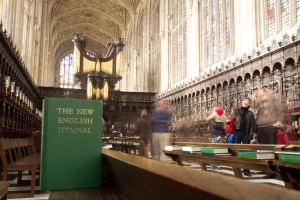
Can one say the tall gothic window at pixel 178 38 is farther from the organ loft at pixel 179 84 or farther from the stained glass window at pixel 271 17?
the stained glass window at pixel 271 17

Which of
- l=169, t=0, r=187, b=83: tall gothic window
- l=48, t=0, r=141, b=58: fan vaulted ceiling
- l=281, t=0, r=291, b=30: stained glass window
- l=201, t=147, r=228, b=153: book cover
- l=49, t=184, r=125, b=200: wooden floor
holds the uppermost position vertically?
l=48, t=0, r=141, b=58: fan vaulted ceiling

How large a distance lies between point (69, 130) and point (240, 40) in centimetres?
943

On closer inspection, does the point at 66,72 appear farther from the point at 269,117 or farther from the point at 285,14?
the point at 269,117

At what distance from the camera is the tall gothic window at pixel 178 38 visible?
55.2ft

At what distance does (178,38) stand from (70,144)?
53.6ft

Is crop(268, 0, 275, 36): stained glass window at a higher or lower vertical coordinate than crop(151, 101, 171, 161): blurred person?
higher

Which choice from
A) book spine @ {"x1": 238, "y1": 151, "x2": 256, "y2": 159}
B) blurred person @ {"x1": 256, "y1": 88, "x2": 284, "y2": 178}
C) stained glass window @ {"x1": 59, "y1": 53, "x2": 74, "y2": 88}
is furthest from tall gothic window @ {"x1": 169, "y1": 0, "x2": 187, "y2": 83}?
stained glass window @ {"x1": 59, "y1": 53, "x2": 74, "y2": 88}

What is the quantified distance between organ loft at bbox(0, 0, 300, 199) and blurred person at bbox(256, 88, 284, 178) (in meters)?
0.03

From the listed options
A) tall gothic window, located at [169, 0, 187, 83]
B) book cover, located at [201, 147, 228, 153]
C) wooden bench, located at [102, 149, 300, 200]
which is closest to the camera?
wooden bench, located at [102, 149, 300, 200]

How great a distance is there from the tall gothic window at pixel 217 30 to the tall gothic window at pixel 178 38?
285 cm

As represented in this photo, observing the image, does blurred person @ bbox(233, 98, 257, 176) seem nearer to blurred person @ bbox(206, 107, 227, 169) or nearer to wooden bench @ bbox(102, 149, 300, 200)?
blurred person @ bbox(206, 107, 227, 169)

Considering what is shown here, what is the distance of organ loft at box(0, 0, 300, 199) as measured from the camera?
184 centimetres

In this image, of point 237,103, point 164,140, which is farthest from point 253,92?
point 164,140

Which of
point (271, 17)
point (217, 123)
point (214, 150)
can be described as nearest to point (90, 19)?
point (271, 17)
